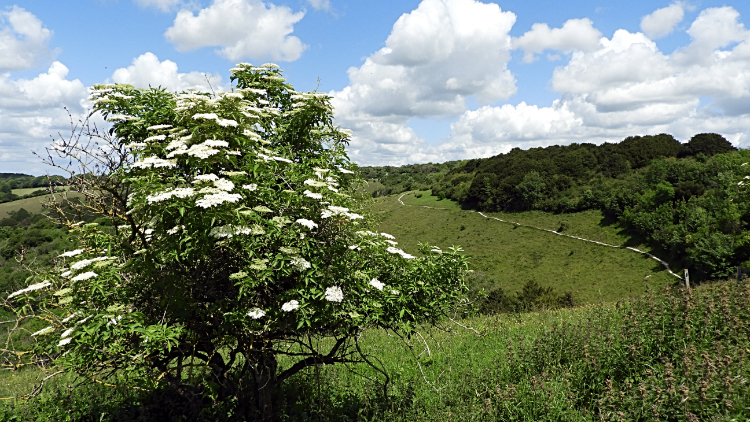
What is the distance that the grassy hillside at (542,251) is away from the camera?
41375mm

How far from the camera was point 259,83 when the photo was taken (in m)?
6.54

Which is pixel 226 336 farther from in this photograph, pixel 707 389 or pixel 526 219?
pixel 526 219

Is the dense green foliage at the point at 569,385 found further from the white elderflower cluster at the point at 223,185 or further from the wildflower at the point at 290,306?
the white elderflower cluster at the point at 223,185

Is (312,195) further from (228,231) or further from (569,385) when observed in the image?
(569,385)

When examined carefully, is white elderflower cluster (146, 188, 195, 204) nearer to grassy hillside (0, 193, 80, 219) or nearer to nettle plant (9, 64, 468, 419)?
nettle plant (9, 64, 468, 419)

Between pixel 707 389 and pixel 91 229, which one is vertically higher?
pixel 91 229

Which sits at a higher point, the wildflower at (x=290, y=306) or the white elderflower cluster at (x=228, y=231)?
the white elderflower cluster at (x=228, y=231)

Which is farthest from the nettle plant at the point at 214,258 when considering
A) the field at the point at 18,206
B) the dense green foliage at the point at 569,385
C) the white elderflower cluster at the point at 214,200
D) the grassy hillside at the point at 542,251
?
the field at the point at 18,206

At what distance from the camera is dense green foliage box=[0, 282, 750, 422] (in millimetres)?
5293

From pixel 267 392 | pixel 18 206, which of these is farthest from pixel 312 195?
pixel 18 206

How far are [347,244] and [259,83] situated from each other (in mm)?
3325

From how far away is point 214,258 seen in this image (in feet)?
17.5

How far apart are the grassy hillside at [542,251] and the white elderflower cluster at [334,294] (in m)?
25.8

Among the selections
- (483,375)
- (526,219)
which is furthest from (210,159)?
(526,219)
